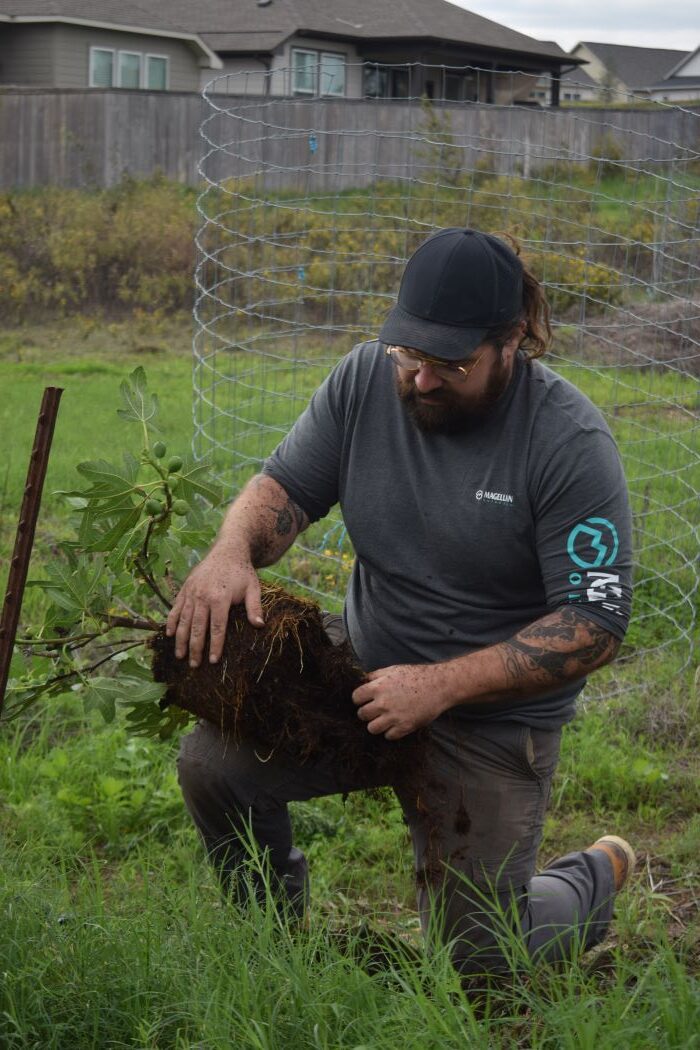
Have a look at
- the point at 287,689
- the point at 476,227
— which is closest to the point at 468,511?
the point at 287,689

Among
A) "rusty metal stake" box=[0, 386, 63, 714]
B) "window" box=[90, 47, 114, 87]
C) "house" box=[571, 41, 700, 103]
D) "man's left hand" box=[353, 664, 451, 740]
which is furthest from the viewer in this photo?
"house" box=[571, 41, 700, 103]

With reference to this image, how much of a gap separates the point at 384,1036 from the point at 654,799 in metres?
2.38

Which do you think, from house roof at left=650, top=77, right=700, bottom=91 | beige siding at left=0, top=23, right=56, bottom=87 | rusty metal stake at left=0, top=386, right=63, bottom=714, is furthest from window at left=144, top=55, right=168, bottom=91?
house roof at left=650, top=77, right=700, bottom=91

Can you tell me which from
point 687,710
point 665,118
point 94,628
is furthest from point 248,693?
point 665,118

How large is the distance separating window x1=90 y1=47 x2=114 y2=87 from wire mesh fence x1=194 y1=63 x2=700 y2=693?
391 inches

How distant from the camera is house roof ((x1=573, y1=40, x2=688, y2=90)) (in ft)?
249

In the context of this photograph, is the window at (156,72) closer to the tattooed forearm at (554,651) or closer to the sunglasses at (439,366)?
the sunglasses at (439,366)

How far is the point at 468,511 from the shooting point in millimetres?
3262

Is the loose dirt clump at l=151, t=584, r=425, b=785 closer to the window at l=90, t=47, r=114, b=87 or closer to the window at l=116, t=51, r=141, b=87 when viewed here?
the window at l=90, t=47, r=114, b=87

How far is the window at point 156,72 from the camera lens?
98.2ft

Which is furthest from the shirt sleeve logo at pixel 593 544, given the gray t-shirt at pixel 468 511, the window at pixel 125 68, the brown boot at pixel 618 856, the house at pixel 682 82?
the house at pixel 682 82

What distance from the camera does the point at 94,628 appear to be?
3070mm

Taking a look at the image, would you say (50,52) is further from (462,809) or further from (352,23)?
(462,809)

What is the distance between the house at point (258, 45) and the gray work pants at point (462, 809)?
2428 centimetres
